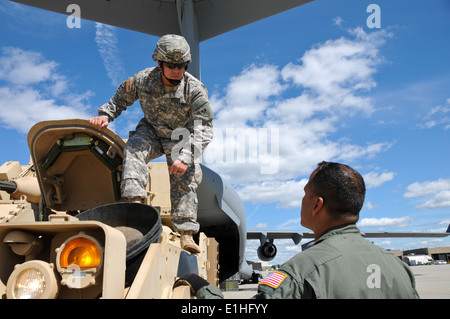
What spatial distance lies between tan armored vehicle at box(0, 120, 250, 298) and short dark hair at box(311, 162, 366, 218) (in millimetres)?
915

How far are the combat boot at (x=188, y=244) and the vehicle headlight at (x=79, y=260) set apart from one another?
1536 millimetres

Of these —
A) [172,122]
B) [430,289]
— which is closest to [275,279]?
[172,122]

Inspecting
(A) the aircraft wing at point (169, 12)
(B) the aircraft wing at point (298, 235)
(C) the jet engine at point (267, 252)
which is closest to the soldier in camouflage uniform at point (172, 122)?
(A) the aircraft wing at point (169, 12)

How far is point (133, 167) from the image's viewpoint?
337cm

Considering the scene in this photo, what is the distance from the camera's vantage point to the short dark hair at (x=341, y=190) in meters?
1.76

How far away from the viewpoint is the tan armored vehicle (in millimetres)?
1693

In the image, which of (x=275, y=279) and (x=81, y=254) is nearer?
(x=275, y=279)

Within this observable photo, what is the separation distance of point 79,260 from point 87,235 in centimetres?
14

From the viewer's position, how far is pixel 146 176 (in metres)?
3.46

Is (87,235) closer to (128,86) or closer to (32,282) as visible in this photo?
(32,282)

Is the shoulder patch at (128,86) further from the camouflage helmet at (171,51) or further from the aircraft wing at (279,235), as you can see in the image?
the aircraft wing at (279,235)
